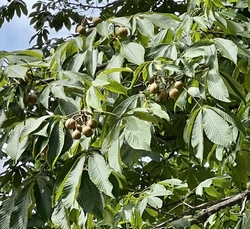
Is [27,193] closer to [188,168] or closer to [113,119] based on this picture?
[113,119]

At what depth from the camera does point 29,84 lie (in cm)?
114

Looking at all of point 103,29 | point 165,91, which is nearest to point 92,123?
point 165,91

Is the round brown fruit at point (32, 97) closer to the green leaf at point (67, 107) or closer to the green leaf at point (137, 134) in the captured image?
the green leaf at point (67, 107)

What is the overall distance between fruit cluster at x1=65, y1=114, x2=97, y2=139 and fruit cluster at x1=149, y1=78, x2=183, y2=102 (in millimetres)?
173

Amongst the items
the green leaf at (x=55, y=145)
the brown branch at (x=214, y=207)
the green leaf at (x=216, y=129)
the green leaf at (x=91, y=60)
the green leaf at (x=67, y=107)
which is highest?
the green leaf at (x=91, y=60)

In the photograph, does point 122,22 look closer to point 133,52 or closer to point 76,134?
point 133,52

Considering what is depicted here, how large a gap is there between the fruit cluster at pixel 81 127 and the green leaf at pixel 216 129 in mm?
230

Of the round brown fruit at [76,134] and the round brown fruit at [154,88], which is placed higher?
the round brown fruit at [154,88]

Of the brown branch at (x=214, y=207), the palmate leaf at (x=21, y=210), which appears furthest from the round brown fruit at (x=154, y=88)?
the brown branch at (x=214, y=207)

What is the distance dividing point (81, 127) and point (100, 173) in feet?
0.34

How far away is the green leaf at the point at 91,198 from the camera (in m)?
0.85

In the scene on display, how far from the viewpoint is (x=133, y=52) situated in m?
1.13

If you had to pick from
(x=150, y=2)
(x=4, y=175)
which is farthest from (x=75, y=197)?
(x=150, y=2)

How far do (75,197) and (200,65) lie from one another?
462 millimetres
